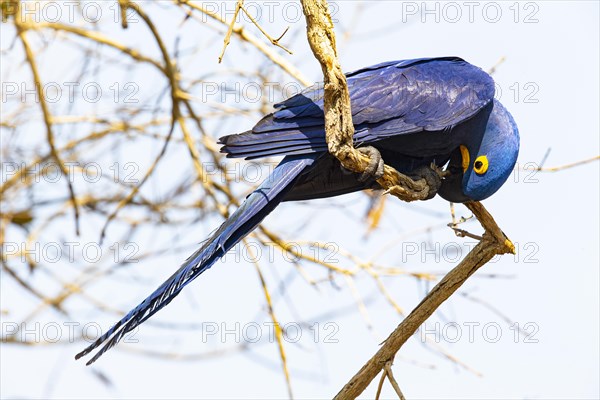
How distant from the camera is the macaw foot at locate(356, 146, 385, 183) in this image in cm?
380

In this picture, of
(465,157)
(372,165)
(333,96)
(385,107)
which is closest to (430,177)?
(465,157)

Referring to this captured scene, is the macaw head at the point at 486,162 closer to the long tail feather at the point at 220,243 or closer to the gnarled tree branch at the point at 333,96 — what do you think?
the gnarled tree branch at the point at 333,96

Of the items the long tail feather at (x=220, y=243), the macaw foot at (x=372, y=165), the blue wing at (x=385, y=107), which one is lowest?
the long tail feather at (x=220, y=243)

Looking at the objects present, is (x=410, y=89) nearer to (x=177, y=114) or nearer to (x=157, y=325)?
(x=177, y=114)

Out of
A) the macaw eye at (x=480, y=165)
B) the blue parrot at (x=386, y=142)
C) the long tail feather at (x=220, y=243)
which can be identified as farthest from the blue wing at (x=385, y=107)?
the macaw eye at (x=480, y=165)

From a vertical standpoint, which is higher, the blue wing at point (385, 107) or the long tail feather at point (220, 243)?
the blue wing at point (385, 107)

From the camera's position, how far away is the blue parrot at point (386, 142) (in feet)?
12.7

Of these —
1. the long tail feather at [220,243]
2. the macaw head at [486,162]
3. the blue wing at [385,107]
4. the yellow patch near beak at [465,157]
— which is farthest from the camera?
Answer: the yellow patch near beak at [465,157]

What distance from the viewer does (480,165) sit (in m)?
4.22

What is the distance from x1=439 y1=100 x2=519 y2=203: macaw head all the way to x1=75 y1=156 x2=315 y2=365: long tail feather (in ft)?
2.66

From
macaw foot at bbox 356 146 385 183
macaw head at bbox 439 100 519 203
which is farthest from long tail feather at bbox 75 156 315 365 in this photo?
macaw head at bbox 439 100 519 203

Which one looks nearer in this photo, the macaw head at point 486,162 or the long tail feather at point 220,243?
the long tail feather at point 220,243

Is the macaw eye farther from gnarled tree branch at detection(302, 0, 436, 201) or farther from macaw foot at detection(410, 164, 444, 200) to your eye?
gnarled tree branch at detection(302, 0, 436, 201)

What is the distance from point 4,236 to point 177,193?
1.17m
